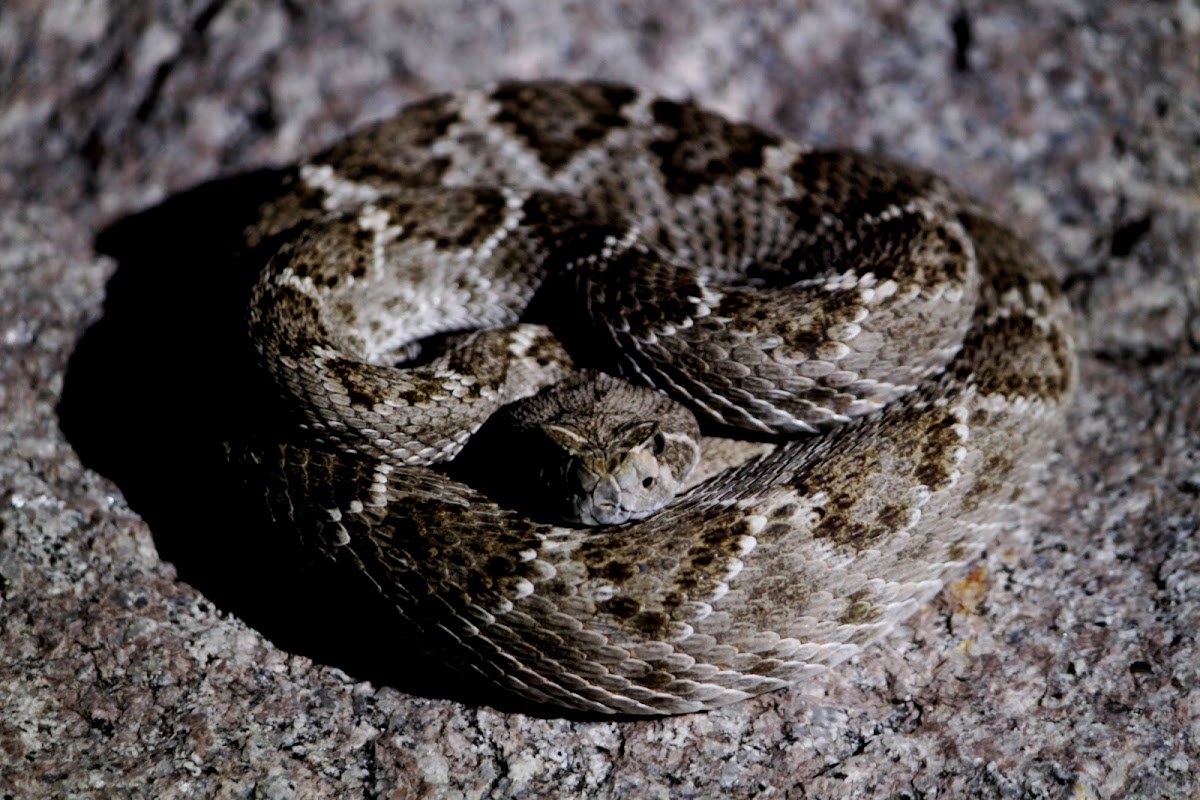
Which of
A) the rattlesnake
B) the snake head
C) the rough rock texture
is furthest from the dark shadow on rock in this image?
the snake head

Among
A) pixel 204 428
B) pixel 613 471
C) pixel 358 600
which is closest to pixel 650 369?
pixel 613 471

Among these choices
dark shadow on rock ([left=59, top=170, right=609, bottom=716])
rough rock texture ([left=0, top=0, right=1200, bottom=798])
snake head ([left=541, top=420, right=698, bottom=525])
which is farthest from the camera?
dark shadow on rock ([left=59, top=170, right=609, bottom=716])

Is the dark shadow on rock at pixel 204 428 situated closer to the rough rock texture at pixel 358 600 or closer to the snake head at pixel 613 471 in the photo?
the rough rock texture at pixel 358 600

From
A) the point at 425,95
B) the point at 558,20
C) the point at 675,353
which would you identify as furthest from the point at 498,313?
the point at 558,20

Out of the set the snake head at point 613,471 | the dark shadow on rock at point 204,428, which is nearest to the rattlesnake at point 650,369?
the snake head at point 613,471

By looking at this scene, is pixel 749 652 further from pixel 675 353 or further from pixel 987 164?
pixel 987 164

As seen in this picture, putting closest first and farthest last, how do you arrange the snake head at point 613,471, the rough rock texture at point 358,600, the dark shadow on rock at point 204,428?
the rough rock texture at point 358,600, the snake head at point 613,471, the dark shadow on rock at point 204,428

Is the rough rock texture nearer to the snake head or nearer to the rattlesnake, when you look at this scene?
the rattlesnake
